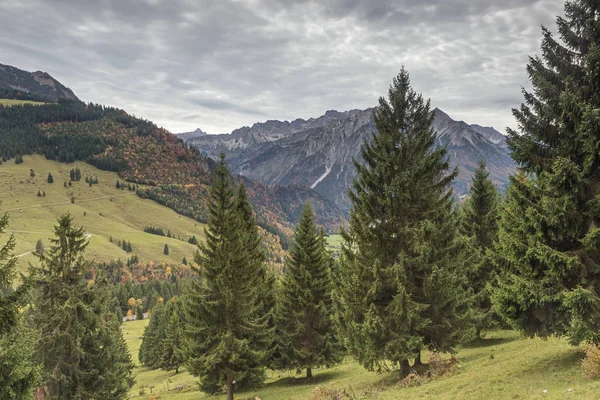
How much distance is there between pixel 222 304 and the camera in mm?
26031

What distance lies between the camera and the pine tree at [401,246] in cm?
1955

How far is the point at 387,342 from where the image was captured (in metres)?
19.5

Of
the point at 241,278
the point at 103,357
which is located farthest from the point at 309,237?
the point at 103,357

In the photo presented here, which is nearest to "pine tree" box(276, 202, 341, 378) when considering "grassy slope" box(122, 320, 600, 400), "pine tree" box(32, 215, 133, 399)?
"grassy slope" box(122, 320, 600, 400)

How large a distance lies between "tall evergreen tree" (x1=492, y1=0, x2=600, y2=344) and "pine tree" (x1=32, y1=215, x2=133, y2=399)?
25398 millimetres

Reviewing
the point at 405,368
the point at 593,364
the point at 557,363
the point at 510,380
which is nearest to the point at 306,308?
the point at 405,368

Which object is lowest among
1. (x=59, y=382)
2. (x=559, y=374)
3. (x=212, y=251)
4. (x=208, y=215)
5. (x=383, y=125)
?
(x=59, y=382)

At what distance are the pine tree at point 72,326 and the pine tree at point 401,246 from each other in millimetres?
17479

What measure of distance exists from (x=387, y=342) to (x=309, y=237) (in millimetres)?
14001

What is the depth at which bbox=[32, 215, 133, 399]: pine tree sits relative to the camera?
2402 cm

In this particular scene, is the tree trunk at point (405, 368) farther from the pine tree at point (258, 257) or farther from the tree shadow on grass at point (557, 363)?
the pine tree at point (258, 257)

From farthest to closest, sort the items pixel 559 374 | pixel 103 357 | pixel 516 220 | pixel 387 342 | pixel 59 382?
pixel 103 357 < pixel 59 382 < pixel 387 342 < pixel 516 220 < pixel 559 374

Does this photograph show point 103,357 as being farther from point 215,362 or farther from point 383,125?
point 383,125

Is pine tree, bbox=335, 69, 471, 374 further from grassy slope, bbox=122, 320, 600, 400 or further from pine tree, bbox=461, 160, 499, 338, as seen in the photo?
pine tree, bbox=461, 160, 499, 338
